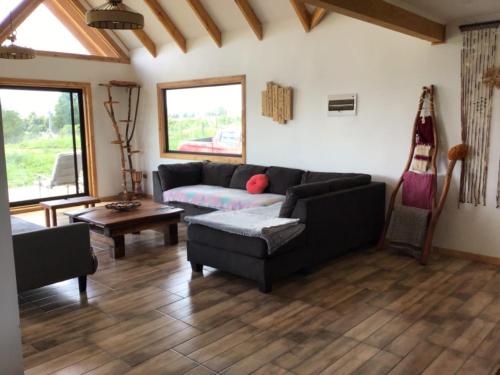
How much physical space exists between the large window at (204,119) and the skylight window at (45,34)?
1.62 metres

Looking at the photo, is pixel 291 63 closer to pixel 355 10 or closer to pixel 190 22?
pixel 190 22

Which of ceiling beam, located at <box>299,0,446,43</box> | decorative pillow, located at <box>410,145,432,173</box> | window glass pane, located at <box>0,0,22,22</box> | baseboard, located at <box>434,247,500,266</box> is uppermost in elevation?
window glass pane, located at <box>0,0,22,22</box>

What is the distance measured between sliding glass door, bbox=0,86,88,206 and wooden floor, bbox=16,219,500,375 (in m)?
3.68

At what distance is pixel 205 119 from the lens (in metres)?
7.18

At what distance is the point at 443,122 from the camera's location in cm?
456

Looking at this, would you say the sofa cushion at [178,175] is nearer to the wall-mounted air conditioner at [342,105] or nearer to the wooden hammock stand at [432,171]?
the wall-mounted air conditioner at [342,105]

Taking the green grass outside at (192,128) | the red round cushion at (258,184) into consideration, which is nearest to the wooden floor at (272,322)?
the red round cushion at (258,184)

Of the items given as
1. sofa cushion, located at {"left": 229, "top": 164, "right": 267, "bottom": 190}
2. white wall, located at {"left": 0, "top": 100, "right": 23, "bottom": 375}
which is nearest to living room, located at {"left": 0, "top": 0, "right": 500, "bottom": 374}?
white wall, located at {"left": 0, "top": 100, "right": 23, "bottom": 375}

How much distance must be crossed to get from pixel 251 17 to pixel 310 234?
322 cm

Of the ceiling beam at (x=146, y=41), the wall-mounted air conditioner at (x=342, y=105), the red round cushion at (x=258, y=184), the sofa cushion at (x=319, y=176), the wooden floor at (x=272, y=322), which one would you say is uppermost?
the ceiling beam at (x=146, y=41)

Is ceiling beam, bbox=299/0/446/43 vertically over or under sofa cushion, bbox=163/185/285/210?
over

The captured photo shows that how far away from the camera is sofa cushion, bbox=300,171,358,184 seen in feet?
16.8

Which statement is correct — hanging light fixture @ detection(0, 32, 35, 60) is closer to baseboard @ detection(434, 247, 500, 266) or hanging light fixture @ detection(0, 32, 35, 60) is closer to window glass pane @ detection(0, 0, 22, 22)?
window glass pane @ detection(0, 0, 22, 22)

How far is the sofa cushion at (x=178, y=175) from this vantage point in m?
6.35
